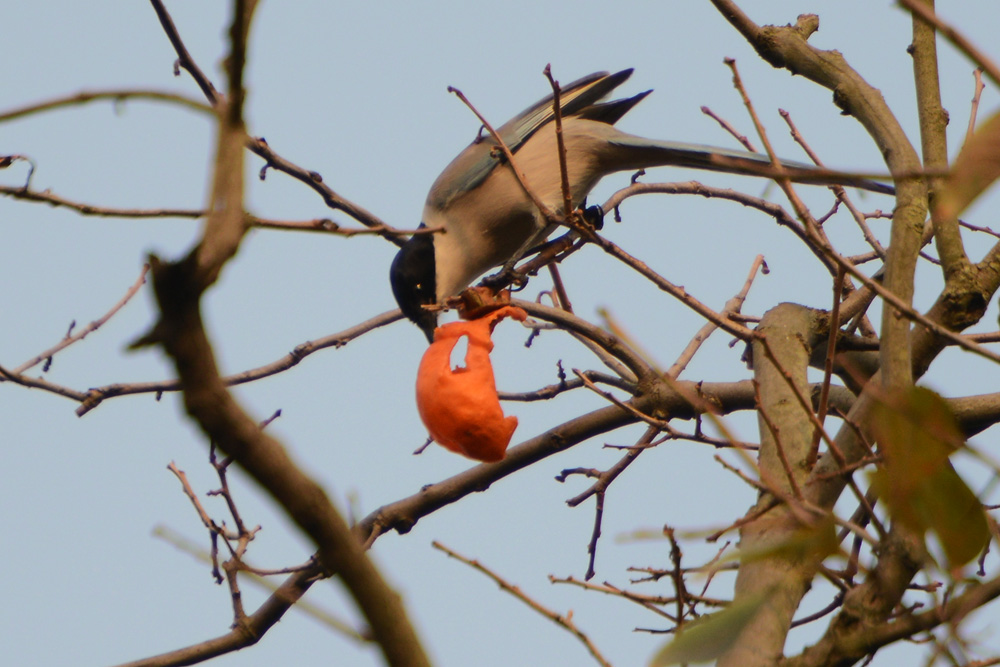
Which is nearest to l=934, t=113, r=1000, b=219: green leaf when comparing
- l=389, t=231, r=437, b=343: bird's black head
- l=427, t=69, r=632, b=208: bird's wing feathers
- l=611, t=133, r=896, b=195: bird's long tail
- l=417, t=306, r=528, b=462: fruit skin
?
l=417, t=306, r=528, b=462: fruit skin

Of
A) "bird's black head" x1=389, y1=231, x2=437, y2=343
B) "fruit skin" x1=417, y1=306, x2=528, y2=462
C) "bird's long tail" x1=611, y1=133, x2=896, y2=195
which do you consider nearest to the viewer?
"fruit skin" x1=417, y1=306, x2=528, y2=462

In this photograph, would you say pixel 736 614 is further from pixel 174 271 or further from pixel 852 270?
pixel 174 271

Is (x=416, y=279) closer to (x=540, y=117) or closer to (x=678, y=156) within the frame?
(x=540, y=117)

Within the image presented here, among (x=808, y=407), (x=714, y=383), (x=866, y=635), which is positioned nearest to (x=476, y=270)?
(x=714, y=383)

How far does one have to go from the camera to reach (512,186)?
15.8ft

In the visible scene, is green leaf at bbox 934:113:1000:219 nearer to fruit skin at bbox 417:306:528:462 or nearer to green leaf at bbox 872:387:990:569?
green leaf at bbox 872:387:990:569

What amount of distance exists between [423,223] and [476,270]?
0.47 meters

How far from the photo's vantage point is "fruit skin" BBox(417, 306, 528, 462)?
2121 mm

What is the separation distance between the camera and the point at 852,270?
1325mm

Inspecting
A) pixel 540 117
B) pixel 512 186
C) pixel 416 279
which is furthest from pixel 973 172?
pixel 540 117

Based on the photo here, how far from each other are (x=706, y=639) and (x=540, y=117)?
420 centimetres

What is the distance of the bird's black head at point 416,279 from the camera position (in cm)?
438

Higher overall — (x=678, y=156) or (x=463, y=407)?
(x=678, y=156)

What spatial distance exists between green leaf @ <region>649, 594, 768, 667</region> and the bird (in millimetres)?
3240
